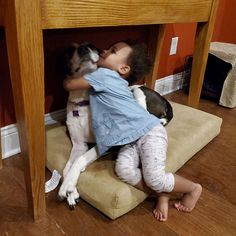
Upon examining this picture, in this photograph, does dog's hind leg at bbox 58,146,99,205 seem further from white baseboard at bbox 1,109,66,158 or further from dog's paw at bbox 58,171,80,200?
white baseboard at bbox 1,109,66,158

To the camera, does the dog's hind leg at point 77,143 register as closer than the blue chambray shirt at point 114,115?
No

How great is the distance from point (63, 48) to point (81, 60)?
261 millimetres

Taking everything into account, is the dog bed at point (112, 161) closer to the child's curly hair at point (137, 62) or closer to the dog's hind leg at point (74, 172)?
the dog's hind leg at point (74, 172)

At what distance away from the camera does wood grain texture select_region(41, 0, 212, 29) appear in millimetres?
692

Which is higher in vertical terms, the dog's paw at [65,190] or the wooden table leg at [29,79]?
the wooden table leg at [29,79]

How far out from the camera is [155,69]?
1.63 m

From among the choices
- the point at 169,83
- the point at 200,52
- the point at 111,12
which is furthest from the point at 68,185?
the point at 169,83

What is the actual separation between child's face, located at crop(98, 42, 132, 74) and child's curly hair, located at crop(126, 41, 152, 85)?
0.06 ft

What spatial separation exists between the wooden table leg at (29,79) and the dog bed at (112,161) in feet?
0.55

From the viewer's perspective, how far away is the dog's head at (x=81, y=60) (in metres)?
0.99

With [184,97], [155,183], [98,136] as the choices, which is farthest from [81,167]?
[184,97]

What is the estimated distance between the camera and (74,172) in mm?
944

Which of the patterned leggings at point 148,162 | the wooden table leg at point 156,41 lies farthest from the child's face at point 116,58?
the wooden table leg at point 156,41

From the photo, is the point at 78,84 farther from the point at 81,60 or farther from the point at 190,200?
the point at 190,200
